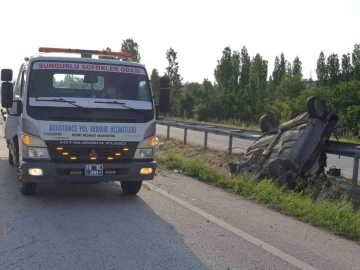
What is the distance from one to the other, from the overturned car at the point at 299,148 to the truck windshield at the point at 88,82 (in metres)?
2.81

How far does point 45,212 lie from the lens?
7.10 meters

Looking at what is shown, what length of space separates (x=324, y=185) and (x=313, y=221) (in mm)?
2360

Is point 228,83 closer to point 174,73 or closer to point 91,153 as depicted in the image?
point 174,73

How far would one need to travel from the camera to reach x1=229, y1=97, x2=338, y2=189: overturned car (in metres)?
9.04

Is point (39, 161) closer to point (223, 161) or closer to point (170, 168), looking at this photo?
point (170, 168)

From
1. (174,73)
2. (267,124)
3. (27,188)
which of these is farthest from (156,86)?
(27,188)

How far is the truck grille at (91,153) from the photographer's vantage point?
24.4 feet

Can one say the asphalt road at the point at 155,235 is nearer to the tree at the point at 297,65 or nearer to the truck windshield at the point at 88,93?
the truck windshield at the point at 88,93

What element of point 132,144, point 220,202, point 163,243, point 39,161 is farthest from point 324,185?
point 39,161

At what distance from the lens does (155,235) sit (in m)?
6.06

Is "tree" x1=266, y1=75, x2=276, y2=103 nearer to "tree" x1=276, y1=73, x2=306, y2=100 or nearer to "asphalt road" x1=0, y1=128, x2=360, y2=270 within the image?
"tree" x1=276, y1=73, x2=306, y2=100

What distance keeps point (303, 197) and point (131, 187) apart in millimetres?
2930

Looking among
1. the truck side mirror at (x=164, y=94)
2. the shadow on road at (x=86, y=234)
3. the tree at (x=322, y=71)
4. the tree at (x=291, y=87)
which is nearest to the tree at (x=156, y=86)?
the truck side mirror at (x=164, y=94)

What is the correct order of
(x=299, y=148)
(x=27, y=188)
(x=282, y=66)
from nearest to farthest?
(x=27, y=188) → (x=299, y=148) → (x=282, y=66)
